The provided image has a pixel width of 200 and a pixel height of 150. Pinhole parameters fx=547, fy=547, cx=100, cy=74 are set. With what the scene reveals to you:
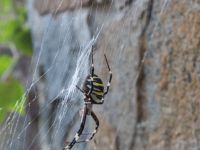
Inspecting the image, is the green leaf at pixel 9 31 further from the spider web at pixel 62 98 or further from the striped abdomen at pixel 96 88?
the striped abdomen at pixel 96 88

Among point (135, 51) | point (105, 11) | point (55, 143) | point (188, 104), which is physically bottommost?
point (55, 143)

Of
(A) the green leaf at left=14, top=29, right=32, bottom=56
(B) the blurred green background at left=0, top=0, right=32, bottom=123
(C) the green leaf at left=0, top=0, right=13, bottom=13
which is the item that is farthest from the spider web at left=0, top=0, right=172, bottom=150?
(C) the green leaf at left=0, top=0, right=13, bottom=13

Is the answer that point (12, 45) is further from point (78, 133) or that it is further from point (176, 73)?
point (176, 73)

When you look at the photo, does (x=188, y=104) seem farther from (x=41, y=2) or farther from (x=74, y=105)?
(x=41, y=2)

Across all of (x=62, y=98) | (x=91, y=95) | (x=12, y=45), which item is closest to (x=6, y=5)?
(x=12, y=45)

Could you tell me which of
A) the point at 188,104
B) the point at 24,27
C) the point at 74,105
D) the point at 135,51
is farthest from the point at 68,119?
the point at 24,27

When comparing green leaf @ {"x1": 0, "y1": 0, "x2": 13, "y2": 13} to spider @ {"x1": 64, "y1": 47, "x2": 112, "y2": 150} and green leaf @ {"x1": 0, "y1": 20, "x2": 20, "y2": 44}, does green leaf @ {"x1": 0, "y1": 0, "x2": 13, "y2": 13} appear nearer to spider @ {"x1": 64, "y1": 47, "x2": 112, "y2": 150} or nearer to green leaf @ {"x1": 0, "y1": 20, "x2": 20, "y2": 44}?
green leaf @ {"x1": 0, "y1": 20, "x2": 20, "y2": 44}

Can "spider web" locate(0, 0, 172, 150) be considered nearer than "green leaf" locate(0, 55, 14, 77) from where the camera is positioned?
Yes
